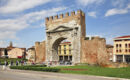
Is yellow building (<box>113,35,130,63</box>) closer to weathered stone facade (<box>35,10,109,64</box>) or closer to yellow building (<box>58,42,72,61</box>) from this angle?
yellow building (<box>58,42,72,61</box>)

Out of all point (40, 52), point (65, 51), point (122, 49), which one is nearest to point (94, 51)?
point (40, 52)

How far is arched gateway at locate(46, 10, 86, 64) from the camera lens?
28609 mm

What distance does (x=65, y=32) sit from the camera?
30562 mm

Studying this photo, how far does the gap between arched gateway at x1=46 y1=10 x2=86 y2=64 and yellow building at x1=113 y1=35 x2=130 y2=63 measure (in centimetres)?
3308

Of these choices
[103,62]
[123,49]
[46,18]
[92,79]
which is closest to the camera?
[92,79]

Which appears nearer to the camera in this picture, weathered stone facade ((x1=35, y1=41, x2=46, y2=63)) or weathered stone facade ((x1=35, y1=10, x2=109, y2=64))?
weathered stone facade ((x1=35, y1=10, x2=109, y2=64))

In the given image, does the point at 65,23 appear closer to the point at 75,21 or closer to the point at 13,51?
the point at 75,21

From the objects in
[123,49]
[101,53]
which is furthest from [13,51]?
[101,53]

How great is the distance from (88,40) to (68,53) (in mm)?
44998

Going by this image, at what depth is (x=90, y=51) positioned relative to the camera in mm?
27047

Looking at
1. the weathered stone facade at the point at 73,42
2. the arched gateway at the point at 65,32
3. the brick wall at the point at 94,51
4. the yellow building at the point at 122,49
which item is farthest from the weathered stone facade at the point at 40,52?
the yellow building at the point at 122,49

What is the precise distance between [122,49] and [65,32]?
3551 centimetres

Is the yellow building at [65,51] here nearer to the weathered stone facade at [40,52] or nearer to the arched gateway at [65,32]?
the weathered stone facade at [40,52]

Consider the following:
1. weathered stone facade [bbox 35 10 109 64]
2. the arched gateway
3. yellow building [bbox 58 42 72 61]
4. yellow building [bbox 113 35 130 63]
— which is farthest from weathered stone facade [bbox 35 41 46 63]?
yellow building [bbox 58 42 72 61]
